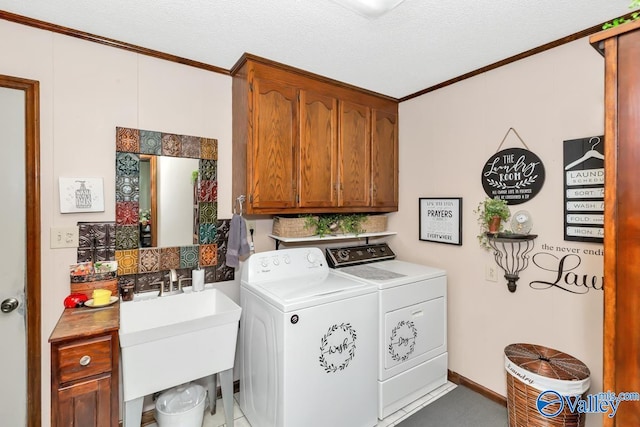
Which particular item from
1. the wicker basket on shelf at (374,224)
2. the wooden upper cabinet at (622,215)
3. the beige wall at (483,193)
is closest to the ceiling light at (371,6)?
the wooden upper cabinet at (622,215)

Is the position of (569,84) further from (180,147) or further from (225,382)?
(225,382)

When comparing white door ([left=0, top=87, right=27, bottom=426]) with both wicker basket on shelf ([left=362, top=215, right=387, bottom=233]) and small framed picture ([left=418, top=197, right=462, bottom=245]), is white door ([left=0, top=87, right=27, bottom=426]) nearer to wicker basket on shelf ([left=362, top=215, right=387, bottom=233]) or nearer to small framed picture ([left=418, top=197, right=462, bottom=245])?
wicker basket on shelf ([left=362, top=215, right=387, bottom=233])

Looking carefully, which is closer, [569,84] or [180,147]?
[569,84]

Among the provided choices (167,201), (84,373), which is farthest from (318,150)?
(84,373)

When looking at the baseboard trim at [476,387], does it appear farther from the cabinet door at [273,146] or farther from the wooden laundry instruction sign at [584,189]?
the cabinet door at [273,146]

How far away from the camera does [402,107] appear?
2982 millimetres

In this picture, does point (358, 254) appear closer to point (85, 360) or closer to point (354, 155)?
point (354, 155)

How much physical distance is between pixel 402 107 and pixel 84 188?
2.66 metres

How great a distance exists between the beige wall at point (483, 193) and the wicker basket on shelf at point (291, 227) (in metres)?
1.10

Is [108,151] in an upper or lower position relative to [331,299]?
upper

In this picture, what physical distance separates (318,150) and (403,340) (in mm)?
1581

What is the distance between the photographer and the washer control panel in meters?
2.68

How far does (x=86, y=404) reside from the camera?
57.2 inches

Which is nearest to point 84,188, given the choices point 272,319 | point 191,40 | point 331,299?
point 191,40
